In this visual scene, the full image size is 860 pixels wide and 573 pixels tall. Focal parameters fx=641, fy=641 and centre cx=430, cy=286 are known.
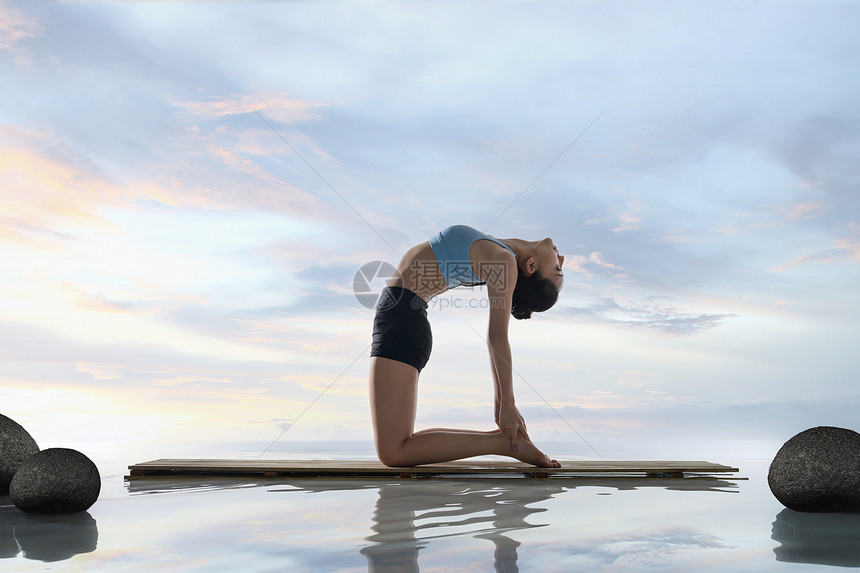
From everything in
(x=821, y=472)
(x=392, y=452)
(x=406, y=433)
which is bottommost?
(x=821, y=472)

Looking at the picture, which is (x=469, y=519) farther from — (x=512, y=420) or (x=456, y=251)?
(x=456, y=251)

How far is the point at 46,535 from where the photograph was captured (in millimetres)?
2467

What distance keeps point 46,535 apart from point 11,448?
1.51 metres

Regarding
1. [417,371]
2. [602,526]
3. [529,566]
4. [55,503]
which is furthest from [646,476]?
[55,503]

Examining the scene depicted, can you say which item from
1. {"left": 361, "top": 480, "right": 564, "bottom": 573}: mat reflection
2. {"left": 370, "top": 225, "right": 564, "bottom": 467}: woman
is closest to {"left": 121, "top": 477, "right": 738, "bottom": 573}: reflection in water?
{"left": 361, "top": 480, "right": 564, "bottom": 573}: mat reflection

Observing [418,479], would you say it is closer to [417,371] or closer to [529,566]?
[417,371]

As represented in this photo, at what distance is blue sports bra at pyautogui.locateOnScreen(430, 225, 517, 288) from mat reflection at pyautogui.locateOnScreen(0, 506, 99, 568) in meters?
2.55

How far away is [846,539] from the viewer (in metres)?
2.39

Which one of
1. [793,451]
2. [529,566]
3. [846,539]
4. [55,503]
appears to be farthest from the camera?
[793,451]

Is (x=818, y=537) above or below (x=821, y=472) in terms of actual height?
below

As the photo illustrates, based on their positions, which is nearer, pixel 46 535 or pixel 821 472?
pixel 46 535

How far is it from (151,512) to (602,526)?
2064 millimetres

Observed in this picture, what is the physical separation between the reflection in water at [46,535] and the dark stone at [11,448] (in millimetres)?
605

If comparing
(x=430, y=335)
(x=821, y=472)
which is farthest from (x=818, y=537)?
(x=430, y=335)
